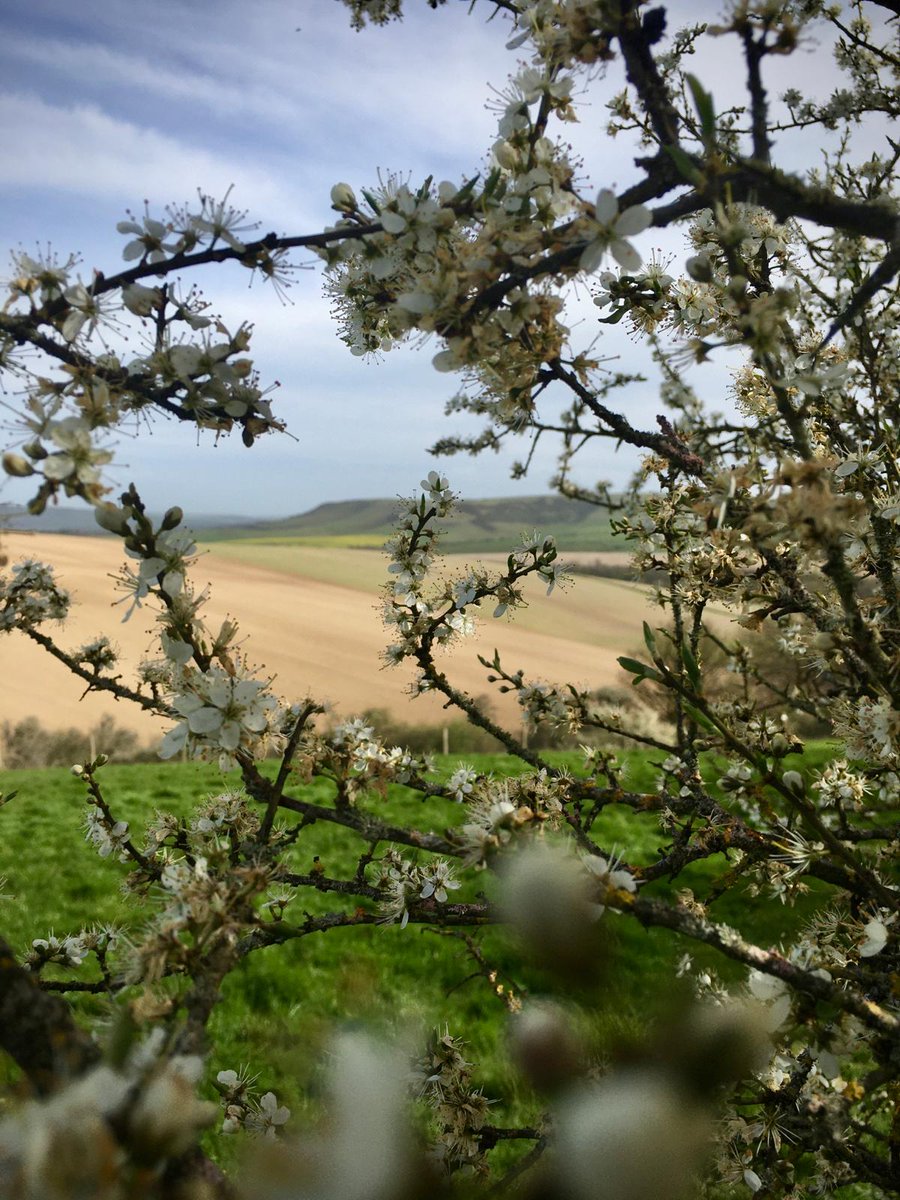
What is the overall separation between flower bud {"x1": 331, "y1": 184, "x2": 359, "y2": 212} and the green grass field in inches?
48.9

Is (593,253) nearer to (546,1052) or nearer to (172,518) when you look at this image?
(172,518)

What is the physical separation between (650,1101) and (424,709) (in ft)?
45.0

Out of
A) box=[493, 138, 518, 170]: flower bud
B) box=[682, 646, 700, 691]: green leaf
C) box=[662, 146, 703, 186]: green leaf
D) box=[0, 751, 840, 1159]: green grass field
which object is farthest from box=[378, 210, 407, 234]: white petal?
box=[0, 751, 840, 1159]: green grass field

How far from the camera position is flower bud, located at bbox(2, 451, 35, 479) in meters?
1.35

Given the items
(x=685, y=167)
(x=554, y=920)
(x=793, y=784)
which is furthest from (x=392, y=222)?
(x=554, y=920)

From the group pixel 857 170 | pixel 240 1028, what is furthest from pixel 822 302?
pixel 240 1028

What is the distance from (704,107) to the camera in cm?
121

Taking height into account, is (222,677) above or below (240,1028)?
above

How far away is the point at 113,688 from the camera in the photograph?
96.9 inches

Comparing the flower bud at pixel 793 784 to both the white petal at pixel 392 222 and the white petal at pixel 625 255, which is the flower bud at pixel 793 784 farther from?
the white petal at pixel 392 222

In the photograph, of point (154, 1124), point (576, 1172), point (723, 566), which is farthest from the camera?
point (723, 566)

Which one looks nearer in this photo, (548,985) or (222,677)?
(548,985)

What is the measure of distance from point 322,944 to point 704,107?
5863 millimetres

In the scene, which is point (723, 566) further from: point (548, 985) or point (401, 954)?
point (401, 954)
